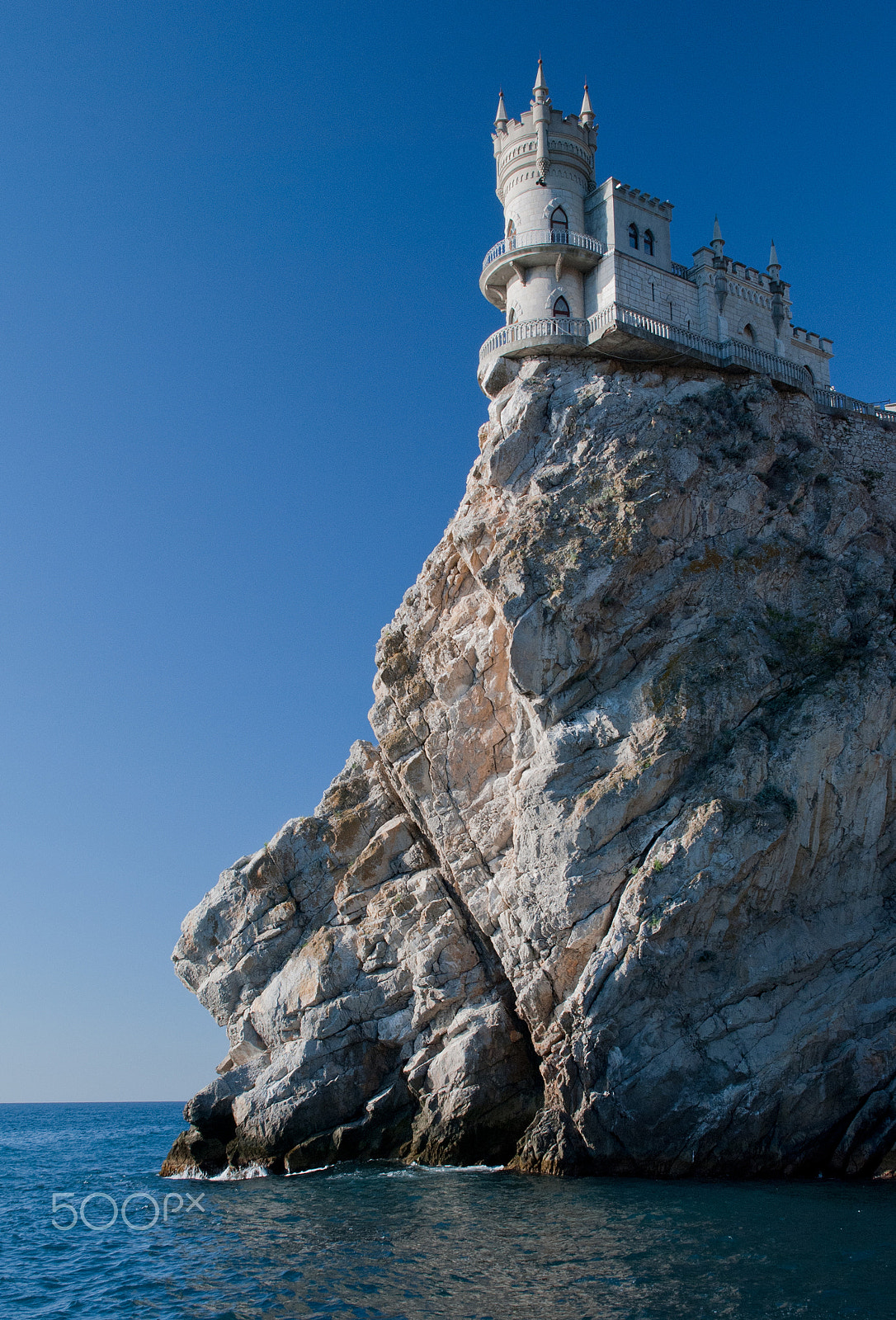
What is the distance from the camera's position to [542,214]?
116ft

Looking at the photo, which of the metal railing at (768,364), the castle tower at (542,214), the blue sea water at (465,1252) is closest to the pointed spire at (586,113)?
the castle tower at (542,214)

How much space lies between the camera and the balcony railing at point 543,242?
34.5 m

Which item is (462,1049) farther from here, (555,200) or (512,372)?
(555,200)

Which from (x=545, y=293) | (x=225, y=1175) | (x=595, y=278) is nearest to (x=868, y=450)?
(x=595, y=278)

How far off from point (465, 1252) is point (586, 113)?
121 ft

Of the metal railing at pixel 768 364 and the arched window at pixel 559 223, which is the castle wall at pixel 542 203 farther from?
the metal railing at pixel 768 364

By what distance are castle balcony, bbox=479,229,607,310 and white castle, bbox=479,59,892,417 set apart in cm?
4

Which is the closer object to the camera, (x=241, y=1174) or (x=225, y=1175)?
(x=241, y=1174)

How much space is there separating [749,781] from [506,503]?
11456 mm

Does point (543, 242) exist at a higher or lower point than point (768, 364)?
higher

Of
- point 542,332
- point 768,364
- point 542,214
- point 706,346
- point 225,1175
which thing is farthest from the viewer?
point 542,214

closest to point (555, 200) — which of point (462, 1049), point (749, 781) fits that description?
point (749, 781)

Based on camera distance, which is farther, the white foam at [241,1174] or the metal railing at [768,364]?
the metal railing at [768,364]

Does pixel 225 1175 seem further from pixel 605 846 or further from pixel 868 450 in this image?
pixel 868 450
